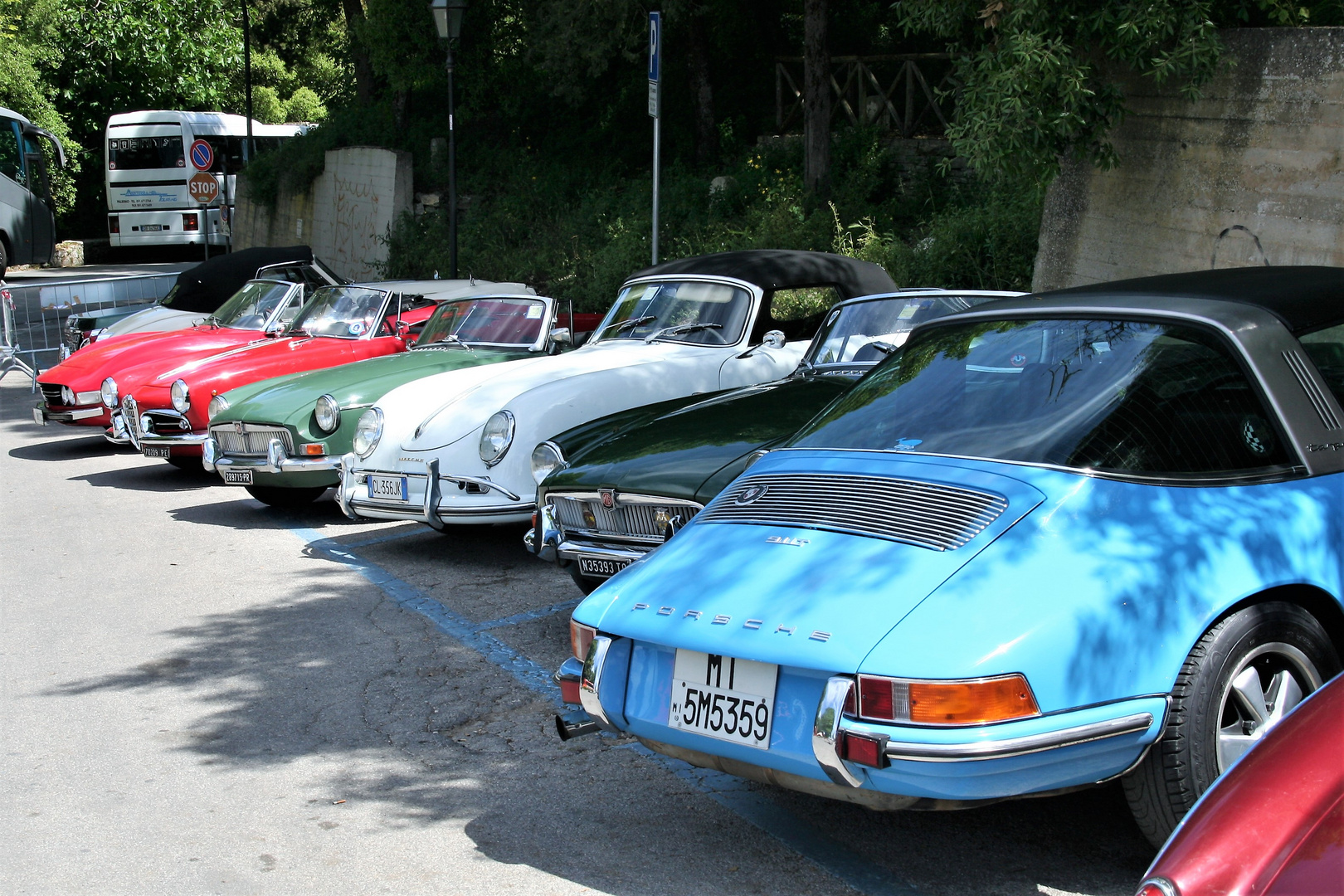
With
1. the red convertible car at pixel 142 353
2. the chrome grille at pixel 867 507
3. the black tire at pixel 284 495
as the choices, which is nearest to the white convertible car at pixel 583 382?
the black tire at pixel 284 495

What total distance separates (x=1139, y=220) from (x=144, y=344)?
8922mm

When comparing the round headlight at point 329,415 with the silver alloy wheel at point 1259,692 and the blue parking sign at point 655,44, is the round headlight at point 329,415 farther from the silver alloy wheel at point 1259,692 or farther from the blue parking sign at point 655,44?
the silver alloy wheel at point 1259,692

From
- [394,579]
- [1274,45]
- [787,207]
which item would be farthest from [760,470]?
[787,207]

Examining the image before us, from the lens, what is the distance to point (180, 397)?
10.1 m

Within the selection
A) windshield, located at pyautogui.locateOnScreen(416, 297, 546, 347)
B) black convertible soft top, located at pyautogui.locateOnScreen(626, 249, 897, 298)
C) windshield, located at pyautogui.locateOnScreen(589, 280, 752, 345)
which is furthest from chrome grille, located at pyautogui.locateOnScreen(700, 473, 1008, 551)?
windshield, located at pyautogui.locateOnScreen(416, 297, 546, 347)

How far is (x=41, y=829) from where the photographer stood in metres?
4.14

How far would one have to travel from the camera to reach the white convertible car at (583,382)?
7.37m

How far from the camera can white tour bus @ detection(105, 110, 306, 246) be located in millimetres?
34000

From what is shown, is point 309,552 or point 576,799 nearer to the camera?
point 576,799

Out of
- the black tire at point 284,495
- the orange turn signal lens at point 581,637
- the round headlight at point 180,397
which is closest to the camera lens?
the orange turn signal lens at point 581,637

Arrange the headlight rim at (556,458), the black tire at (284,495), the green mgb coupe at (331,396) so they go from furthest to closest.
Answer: the black tire at (284,495)
the green mgb coupe at (331,396)
the headlight rim at (556,458)

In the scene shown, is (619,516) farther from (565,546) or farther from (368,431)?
(368,431)

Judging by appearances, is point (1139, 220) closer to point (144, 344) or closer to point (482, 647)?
point (482, 647)

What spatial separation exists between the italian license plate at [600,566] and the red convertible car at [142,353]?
20.9ft
